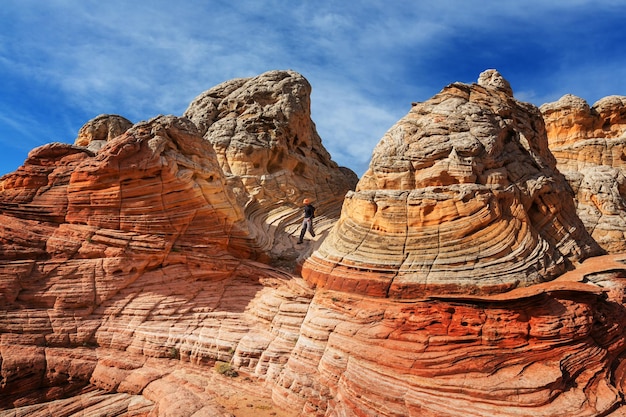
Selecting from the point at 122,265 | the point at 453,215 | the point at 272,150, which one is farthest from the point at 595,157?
the point at 122,265

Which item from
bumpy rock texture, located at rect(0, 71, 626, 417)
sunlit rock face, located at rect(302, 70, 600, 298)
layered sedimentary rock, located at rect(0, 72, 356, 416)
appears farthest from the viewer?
layered sedimentary rock, located at rect(0, 72, 356, 416)

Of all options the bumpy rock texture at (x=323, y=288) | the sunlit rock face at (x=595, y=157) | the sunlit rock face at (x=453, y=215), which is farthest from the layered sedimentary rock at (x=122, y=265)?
the sunlit rock face at (x=595, y=157)

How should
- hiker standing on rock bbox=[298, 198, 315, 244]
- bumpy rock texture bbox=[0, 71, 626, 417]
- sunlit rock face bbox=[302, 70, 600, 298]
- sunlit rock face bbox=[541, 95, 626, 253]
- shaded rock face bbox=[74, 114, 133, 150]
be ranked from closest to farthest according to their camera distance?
bumpy rock texture bbox=[0, 71, 626, 417] → sunlit rock face bbox=[302, 70, 600, 298] → hiker standing on rock bbox=[298, 198, 315, 244] → sunlit rock face bbox=[541, 95, 626, 253] → shaded rock face bbox=[74, 114, 133, 150]

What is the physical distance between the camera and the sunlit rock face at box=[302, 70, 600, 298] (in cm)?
1101

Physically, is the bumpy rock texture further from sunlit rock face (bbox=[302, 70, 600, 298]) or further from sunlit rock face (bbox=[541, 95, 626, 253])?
sunlit rock face (bbox=[541, 95, 626, 253])

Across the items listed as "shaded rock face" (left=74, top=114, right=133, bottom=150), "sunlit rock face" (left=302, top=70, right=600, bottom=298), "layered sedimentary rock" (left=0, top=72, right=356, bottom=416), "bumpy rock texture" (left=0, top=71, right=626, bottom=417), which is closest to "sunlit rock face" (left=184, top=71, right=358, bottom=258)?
"bumpy rock texture" (left=0, top=71, right=626, bottom=417)

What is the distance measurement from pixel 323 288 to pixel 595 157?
2357 centimetres

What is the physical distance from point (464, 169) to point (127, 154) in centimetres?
1002

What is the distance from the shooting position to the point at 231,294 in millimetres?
13797

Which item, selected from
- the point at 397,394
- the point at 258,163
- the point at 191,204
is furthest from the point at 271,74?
the point at 397,394

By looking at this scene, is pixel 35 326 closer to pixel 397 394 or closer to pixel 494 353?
pixel 397 394

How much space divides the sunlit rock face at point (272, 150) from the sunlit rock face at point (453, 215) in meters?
4.37

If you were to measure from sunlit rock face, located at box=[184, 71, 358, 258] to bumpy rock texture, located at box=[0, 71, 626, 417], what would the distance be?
218 cm

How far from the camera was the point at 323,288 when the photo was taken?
12594 mm
